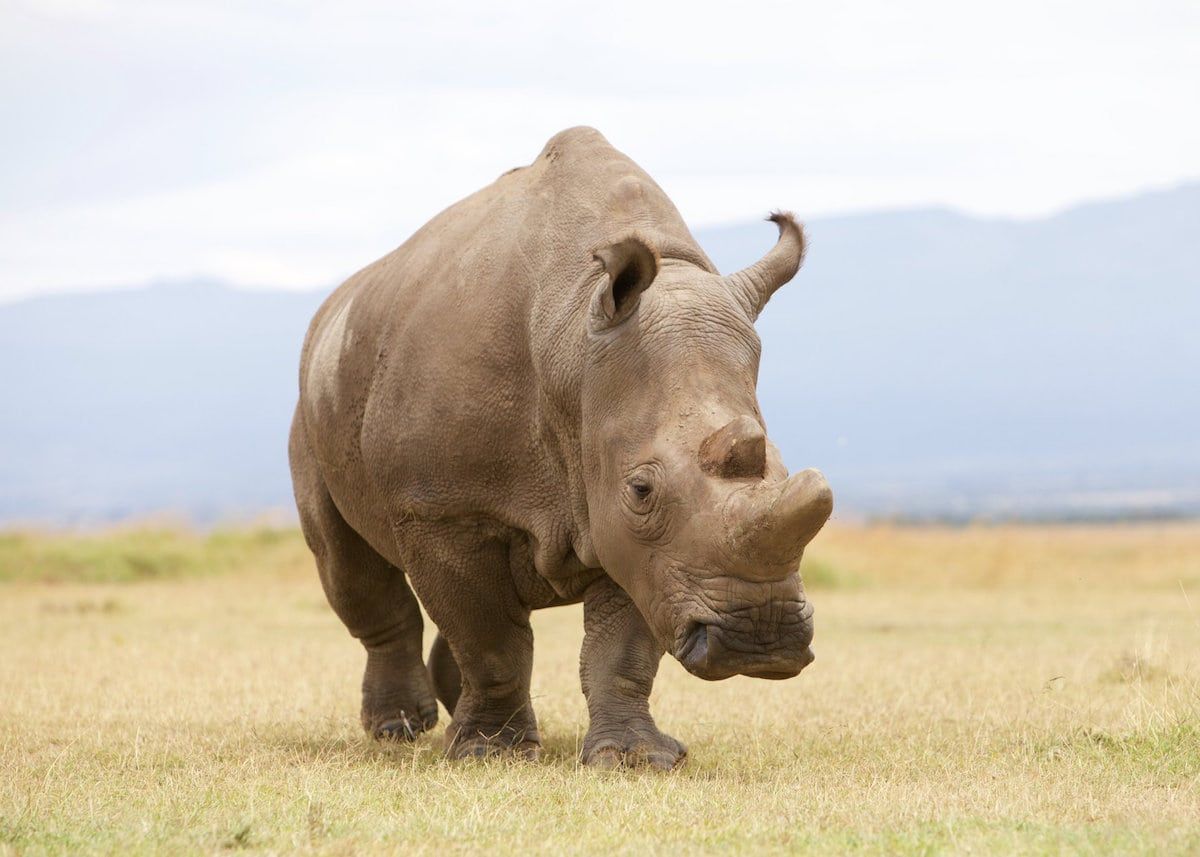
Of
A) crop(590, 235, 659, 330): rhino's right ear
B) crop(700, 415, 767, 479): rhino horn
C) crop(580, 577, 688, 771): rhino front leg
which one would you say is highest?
crop(590, 235, 659, 330): rhino's right ear

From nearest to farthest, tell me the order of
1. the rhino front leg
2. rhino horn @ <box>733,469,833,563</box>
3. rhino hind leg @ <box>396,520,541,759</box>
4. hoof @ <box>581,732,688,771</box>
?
rhino horn @ <box>733,469,833,563</box>
hoof @ <box>581,732,688,771</box>
the rhino front leg
rhino hind leg @ <box>396,520,541,759</box>

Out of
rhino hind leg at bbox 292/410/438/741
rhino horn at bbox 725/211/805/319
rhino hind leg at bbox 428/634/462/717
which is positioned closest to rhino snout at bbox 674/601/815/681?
rhino horn at bbox 725/211/805/319

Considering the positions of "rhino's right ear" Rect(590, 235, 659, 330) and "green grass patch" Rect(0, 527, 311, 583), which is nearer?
"rhino's right ear" Rect(590, 235, 659, 330)

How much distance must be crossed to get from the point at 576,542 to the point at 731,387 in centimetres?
98

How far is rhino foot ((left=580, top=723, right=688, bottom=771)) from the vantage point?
720 cm

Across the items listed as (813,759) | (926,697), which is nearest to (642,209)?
(813,759)

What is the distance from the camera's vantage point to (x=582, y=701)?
10398 mm

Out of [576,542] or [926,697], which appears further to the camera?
[926,697]

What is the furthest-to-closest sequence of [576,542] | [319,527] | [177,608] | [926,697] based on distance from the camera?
1. [177,608]
2. [926,697]
3. [319,527]
4. [576,542]

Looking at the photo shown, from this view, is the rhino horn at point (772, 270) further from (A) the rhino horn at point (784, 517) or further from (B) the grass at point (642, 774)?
(B) the grass at point (642, 774)

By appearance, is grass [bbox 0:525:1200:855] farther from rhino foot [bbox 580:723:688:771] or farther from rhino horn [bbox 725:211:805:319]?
rhino horn [bbox 725:211:805:319]

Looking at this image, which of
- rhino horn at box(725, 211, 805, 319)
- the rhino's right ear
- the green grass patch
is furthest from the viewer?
the green grass patch

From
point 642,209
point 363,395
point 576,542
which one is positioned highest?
point 642,209

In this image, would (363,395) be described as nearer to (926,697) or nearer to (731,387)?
(731,387)
